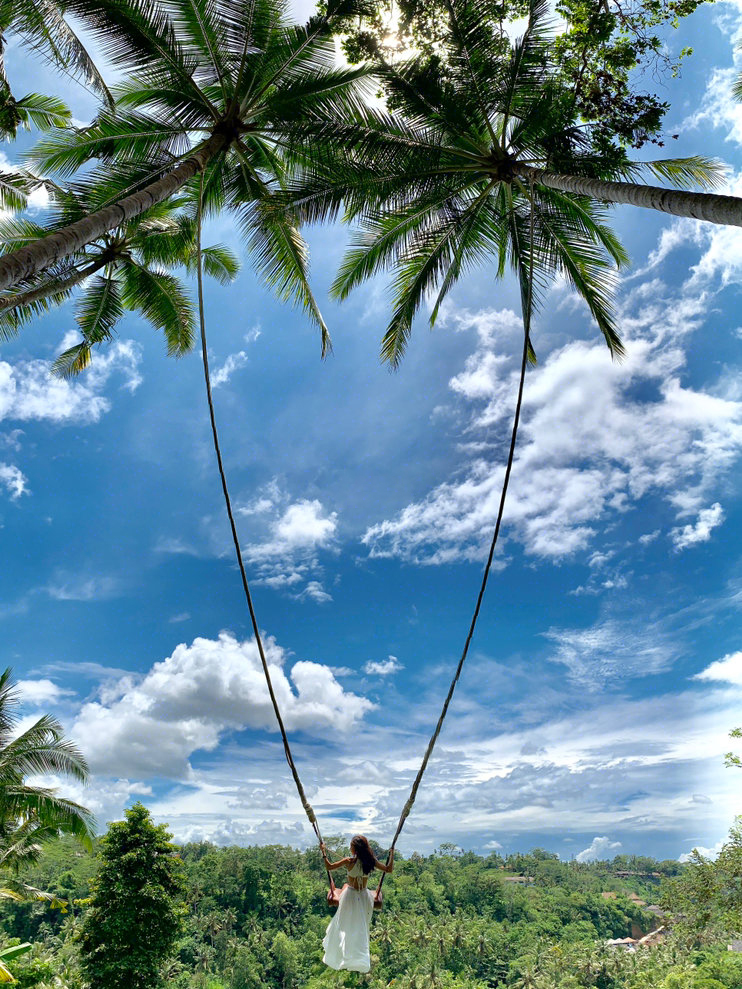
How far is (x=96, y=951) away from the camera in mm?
19219

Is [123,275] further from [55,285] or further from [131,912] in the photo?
[131,912]

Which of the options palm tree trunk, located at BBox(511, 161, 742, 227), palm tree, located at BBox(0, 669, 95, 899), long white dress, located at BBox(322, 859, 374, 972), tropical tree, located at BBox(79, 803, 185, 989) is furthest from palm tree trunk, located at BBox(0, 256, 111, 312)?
tropical tree, located at BBox(79, 803, 185, 989)

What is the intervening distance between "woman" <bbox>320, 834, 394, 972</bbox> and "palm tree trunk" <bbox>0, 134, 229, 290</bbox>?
→ 531cm

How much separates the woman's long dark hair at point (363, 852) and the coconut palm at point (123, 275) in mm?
7047

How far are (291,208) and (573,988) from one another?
45275 millimetres

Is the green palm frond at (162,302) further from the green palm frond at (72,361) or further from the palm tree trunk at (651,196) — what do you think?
the palm tree trunk at (651,196)

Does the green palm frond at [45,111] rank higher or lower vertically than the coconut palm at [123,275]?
higher

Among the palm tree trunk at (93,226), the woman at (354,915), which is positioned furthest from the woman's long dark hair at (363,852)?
the palm tree trunk at (93,226)

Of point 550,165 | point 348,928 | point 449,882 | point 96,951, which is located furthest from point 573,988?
point 550,165

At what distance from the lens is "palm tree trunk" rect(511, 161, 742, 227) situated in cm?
531

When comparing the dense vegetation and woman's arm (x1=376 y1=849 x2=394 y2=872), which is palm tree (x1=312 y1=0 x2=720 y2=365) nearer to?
woman's arm (x1=376 y1=849 x2=394 y2=872)

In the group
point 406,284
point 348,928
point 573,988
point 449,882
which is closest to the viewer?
point 348,928

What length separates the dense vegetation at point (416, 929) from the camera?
34125 millimetres

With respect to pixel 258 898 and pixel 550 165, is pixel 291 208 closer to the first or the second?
pixel 550 165
